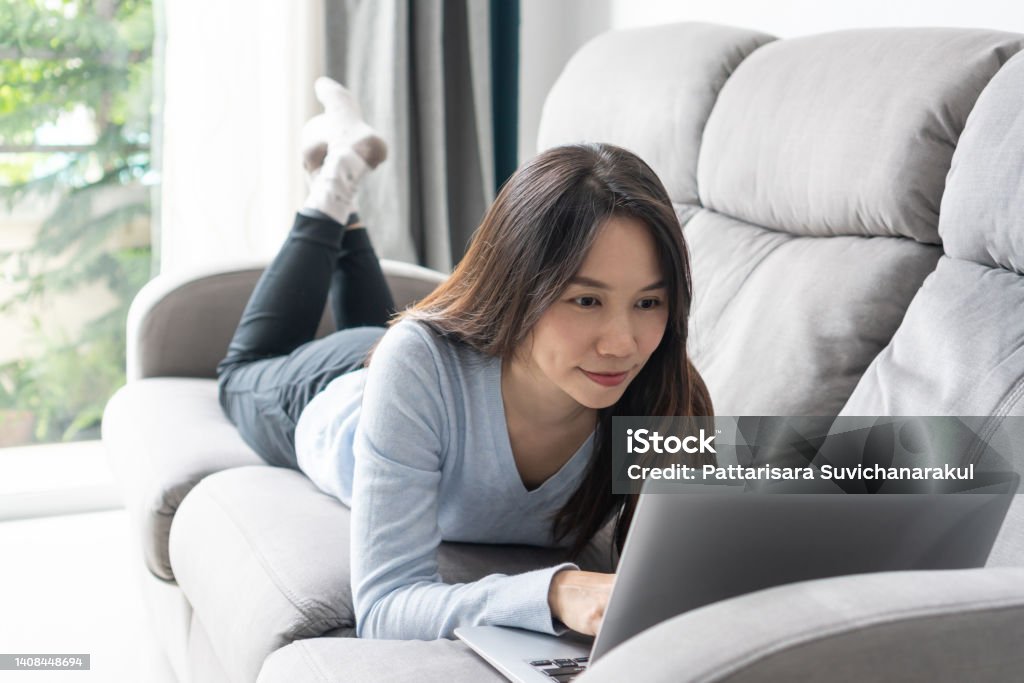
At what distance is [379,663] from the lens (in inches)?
37.1

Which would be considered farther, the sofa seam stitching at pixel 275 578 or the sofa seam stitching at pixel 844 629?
the sofa seam stitching at pixel 275 578

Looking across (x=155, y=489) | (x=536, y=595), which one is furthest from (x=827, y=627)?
(x=155, y=489)

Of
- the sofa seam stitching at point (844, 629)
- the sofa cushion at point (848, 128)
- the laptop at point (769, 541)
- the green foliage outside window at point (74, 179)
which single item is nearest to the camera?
the sofa seam stitching at point (844, 629)

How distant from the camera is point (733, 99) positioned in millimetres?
1660

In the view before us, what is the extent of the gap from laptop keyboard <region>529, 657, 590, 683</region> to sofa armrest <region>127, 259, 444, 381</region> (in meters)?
1.33

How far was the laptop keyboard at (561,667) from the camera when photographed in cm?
86

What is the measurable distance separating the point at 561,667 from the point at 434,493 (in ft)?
0.97

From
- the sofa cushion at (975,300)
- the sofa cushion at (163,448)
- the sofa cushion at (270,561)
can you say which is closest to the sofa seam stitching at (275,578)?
the sofa cushion at (270,561)

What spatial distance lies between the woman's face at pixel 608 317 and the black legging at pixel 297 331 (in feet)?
2.37

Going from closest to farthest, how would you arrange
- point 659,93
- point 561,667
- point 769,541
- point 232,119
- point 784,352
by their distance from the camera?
point 769,541
point 561,667
point 784,352
point 659,93
point 232,119

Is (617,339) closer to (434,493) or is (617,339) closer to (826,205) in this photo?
(434,493)

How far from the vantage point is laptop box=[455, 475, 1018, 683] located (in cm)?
72

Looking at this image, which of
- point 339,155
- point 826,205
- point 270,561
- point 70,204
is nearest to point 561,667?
point 270,561

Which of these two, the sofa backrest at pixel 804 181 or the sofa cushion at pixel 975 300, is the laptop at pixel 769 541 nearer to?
the sofa cushion at pixel 975 300
